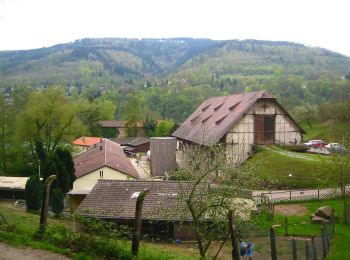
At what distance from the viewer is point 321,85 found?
454 ft

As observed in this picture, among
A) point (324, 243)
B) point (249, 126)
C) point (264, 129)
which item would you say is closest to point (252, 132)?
point (249, 126)

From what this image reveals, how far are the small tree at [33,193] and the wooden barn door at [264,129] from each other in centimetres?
2406

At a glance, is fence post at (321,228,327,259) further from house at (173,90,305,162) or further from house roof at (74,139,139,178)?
house at (173,90,305,162)

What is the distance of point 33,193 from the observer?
31234 mm

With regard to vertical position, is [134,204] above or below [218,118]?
below

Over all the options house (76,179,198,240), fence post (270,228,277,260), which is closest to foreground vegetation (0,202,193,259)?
fence post (270,228,277,260)

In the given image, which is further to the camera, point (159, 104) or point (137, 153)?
point (159, 104)

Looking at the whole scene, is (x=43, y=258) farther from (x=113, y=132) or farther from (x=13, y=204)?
(x=113, y=132)

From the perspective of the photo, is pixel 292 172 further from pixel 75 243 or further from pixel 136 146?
pixel 136 146

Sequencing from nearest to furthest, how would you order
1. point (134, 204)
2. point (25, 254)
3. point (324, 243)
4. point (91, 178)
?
point (25, 254), point (324, 243), point (134, 204), point (91, 178)

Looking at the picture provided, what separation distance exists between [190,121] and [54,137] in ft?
62.0

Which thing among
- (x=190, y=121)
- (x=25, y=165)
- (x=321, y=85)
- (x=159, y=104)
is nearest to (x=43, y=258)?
(x=25, y=165)

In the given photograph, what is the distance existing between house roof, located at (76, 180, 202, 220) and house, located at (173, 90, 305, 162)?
53.5 feet

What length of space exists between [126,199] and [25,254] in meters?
15.4
